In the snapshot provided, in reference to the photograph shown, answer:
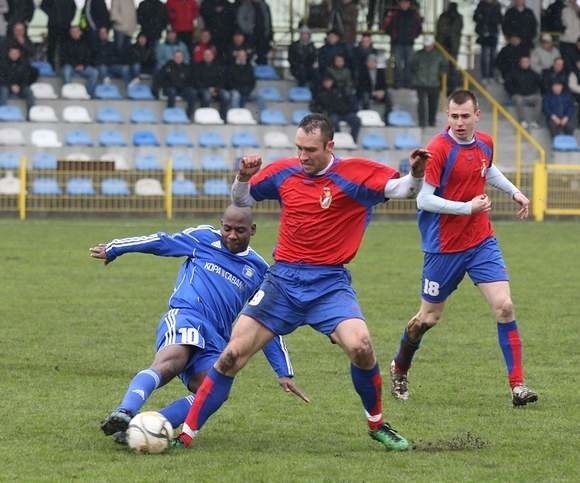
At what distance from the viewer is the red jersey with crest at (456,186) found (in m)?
9.68

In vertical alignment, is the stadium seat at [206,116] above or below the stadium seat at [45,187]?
above

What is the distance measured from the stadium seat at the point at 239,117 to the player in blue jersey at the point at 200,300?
828 inches

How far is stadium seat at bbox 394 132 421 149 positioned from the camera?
99.1 ft

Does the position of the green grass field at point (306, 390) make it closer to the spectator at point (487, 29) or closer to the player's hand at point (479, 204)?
the player's hand at point (479, 204)

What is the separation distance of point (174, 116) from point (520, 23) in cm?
789

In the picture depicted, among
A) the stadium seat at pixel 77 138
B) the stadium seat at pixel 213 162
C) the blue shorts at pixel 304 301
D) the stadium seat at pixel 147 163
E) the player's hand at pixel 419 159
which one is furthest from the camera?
the stadium seat at pixel 77 138

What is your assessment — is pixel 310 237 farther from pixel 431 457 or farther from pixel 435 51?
pixel 435 51

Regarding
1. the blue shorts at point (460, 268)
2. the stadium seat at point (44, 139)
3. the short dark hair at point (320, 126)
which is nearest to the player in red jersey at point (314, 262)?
the short dark hair at point (320, 126)

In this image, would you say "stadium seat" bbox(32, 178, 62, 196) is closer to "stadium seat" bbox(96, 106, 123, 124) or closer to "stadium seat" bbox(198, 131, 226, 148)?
"stadium seat" bbox(96, 106, 123, 124)

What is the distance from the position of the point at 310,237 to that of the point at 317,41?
27.3m

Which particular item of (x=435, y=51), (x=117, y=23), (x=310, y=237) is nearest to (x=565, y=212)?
(x=435, y=51)

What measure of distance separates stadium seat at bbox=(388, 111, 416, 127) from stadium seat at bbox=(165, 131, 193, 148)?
444cm

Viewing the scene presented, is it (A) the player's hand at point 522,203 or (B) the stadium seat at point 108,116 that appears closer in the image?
(A) the player's hand at point 522,203

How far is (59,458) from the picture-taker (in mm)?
7508
